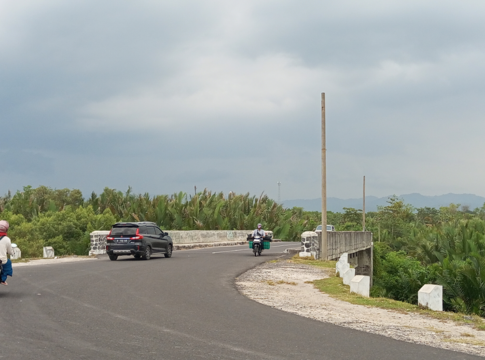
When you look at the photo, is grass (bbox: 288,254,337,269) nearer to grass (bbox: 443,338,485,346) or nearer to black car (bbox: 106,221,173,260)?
black car (bbox: 106,221,173,260)

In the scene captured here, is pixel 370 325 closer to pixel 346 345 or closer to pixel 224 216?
pixel 346 345

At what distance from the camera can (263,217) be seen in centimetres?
6550

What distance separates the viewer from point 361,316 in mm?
10828

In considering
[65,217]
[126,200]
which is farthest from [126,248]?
[126,200]

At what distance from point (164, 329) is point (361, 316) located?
399 centimetres

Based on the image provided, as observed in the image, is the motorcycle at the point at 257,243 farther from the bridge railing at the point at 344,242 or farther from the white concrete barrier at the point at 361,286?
the white concrete barrier at the point at 361,286

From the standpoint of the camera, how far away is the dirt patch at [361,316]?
867 centimetres

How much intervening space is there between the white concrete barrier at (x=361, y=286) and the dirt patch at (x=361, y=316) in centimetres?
87

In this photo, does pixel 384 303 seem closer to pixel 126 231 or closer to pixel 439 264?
pixel 126 231

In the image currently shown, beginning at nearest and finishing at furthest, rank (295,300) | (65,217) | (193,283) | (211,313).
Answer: (211,313) < (295,300) < (193,283) < (65,217)

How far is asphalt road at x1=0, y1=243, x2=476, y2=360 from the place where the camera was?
742 cm

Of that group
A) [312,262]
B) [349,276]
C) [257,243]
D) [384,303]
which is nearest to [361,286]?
[384,303]

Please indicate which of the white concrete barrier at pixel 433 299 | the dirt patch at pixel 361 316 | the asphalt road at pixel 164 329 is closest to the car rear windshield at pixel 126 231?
the dirt patch at pixel 361 316

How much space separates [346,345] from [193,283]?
28.0 feet
